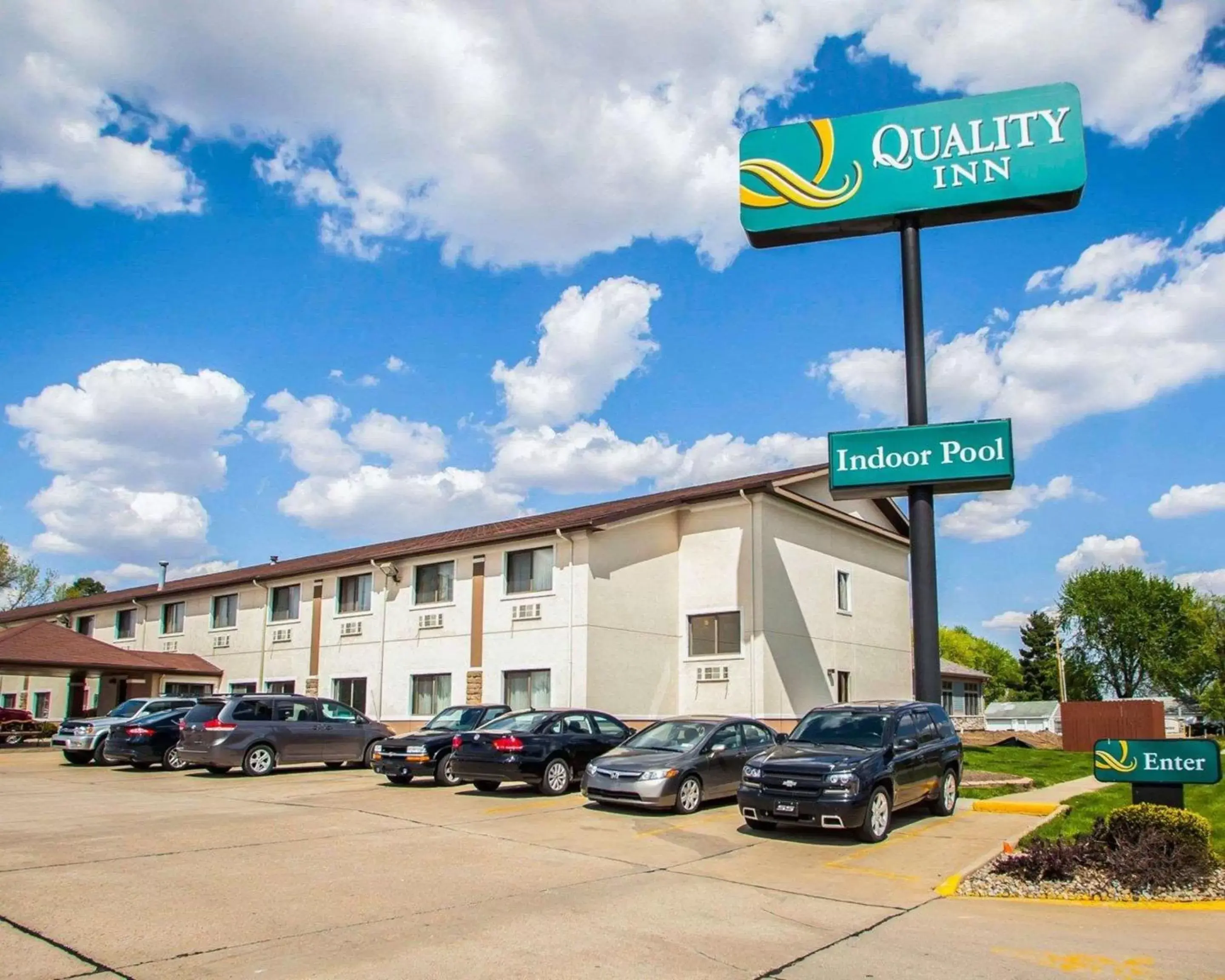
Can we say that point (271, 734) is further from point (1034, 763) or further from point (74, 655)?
point (1034, 763)

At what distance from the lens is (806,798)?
11930mm

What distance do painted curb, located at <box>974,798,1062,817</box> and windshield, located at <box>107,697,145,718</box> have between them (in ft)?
64.9

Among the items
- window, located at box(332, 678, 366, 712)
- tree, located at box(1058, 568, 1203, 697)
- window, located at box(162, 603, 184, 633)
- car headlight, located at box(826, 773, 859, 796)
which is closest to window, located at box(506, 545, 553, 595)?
window, located at box(332, 678, 366, 712)

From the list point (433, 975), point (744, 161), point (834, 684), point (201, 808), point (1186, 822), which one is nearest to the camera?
point (433, 975)

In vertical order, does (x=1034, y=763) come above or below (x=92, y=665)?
below

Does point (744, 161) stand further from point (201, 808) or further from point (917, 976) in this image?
point (917, 976)

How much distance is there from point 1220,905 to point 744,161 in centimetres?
1863

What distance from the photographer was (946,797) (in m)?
14.3

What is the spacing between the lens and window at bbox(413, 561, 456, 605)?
2836cm

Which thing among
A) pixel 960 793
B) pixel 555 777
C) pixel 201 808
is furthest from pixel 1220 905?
pixel 201 808

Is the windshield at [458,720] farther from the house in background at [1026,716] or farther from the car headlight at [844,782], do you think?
the house in background at [1026,716]

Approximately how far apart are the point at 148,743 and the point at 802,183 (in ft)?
61.1

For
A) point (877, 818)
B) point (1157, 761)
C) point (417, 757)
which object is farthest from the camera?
point (417, 757)

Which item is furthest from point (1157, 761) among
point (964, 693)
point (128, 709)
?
point (964, 693)
